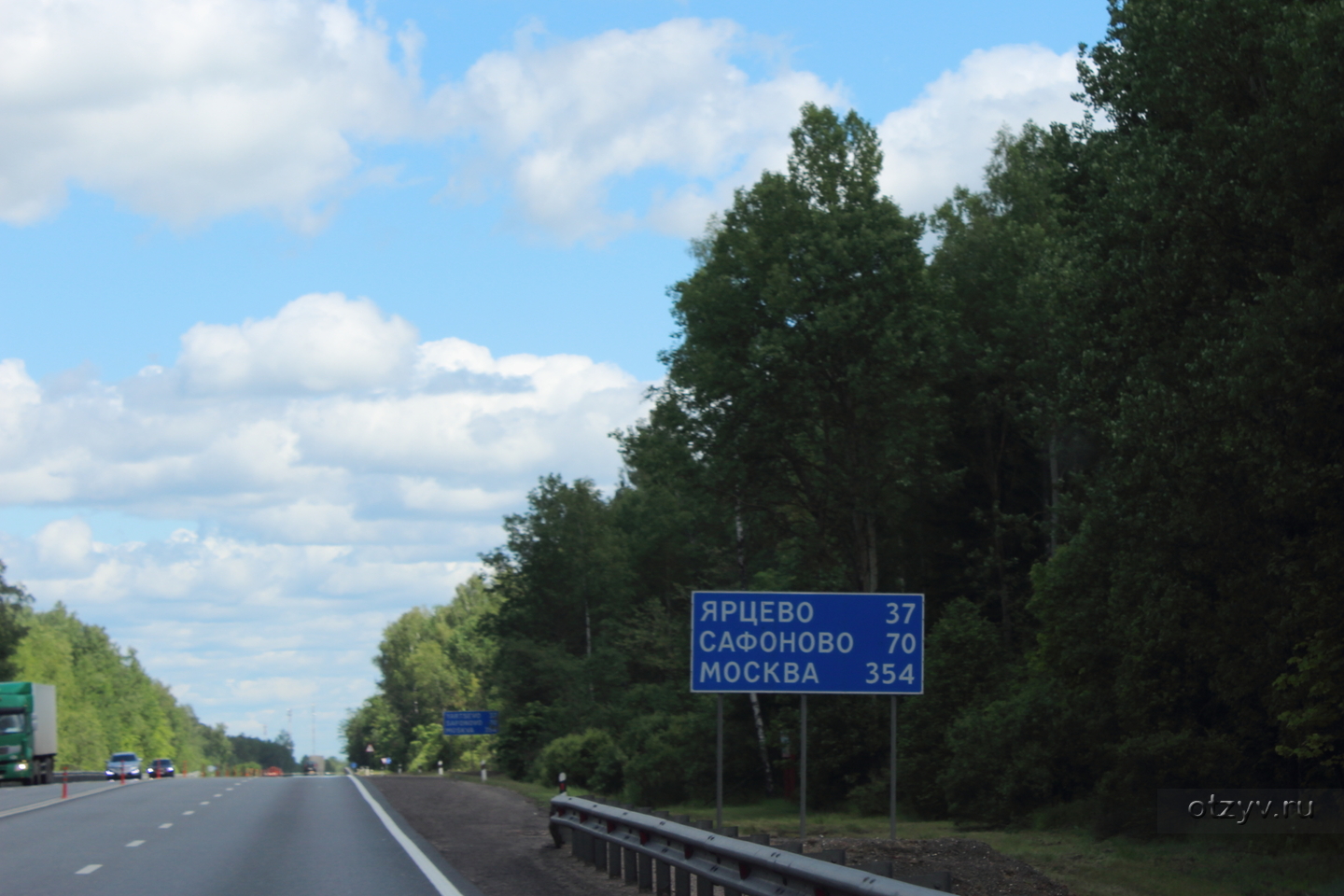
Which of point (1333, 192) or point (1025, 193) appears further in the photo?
point (1025, 193)

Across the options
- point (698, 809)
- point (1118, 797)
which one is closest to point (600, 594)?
point (698, 809)

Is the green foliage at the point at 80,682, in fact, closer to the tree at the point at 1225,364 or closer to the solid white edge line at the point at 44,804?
the solid white edge line at the point at 44,804

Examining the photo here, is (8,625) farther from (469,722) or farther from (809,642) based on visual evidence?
(809,642)

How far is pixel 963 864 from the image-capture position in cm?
1670

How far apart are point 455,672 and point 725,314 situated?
332ft

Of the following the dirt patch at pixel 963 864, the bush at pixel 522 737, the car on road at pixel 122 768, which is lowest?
Answer: the car on road at pixel 122 768

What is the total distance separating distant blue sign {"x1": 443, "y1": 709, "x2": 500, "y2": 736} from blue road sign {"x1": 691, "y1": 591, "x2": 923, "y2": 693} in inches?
1883

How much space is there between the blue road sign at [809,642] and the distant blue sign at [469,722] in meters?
47.8

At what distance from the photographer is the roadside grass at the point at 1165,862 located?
59.0ft

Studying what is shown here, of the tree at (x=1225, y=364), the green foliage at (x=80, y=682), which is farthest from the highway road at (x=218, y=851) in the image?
the green foliage at (x=80, y=682)

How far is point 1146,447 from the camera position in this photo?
66.7 ft

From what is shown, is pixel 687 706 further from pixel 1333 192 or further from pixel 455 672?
pixel 455 672

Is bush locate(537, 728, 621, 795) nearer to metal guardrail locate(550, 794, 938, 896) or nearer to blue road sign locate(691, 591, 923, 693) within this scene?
blue road sign locate(691, 591, 923, 693)

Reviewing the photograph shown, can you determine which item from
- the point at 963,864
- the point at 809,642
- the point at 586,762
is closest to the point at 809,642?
the point at 809,642
